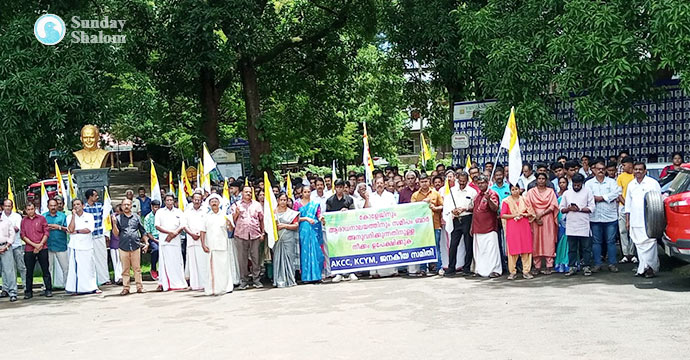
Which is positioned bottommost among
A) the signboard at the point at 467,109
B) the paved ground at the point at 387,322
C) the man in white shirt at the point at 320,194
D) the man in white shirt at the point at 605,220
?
the paved ground at the point at 387,322

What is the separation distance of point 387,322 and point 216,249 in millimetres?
5071

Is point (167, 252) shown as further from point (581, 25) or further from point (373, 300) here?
point (581, 25)

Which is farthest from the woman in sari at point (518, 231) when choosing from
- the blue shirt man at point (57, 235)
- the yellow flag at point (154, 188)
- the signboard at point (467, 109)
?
the signboard at point (467, 109)

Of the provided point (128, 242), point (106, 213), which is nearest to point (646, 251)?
point (128, 242)

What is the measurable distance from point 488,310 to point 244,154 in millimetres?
24574

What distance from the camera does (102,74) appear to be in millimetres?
18938

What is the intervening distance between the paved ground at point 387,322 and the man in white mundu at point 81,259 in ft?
3.38

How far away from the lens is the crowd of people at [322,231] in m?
14.2

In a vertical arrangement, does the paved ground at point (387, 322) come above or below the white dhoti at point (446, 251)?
below

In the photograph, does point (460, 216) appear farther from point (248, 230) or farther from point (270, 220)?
point (248, 230)

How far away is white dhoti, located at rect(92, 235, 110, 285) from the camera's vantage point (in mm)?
17062

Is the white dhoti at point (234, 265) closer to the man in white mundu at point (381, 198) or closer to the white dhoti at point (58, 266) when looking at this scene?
the man in white mundu at point (381, 198)

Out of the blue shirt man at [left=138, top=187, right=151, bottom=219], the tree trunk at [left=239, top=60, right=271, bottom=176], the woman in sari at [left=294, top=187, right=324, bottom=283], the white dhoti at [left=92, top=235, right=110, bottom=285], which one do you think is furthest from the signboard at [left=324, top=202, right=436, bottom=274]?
the tree trunk at [left=239, top=60, right=271, bottom=176]

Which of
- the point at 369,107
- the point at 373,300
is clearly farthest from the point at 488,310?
the point at 369,107
